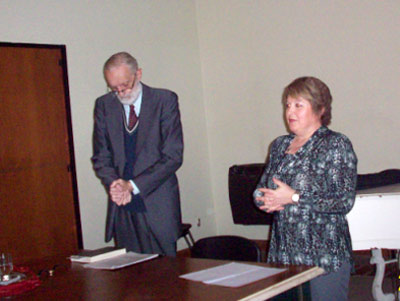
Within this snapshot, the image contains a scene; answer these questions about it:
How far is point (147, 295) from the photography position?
1.85 meters

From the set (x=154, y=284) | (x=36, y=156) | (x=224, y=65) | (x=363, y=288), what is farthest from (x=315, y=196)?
(x=224, y=65)

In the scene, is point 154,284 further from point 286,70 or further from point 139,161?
point 286,70

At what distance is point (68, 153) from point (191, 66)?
2.14 m

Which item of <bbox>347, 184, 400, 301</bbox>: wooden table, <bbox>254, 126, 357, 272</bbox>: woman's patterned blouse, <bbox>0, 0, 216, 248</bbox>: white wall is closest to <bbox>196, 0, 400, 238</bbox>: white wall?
<bbox>0, 0, 216, 248</bbox>: white wall

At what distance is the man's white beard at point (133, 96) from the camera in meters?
3.28

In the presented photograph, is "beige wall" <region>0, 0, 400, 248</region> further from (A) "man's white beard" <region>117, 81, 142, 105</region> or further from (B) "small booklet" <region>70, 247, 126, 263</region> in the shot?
(B) "small booklet" <region>70, 247, 126, 263</region>

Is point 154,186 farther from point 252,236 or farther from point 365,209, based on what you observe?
point 252,236

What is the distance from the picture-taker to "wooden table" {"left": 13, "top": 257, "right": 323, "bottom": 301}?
5.87 feet

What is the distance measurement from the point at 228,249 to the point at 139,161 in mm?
842

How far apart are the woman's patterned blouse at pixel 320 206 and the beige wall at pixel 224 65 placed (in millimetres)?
3353

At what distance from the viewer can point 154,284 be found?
1.99 m

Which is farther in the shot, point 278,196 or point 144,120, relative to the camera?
point 144,120

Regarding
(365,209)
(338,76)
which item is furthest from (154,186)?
(338,76)

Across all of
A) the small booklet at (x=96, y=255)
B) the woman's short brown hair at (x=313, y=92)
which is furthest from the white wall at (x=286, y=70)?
the small booklet at (x=96, y=255)
